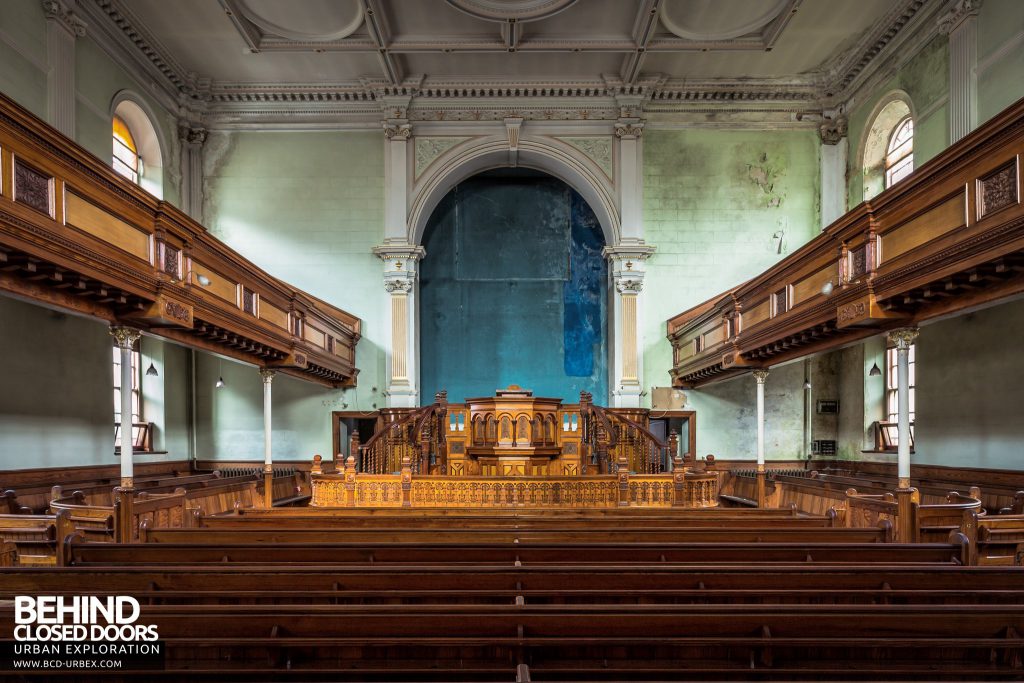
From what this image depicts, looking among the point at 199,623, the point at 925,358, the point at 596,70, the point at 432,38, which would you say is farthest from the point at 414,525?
the point at 596,70

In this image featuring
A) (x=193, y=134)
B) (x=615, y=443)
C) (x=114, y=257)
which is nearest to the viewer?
(x=114, y=257)

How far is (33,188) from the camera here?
720cm

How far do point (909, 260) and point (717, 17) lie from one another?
9.59 metres

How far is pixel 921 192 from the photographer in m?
8.46

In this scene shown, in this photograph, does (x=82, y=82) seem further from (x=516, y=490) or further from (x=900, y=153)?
(x=900, y=153)

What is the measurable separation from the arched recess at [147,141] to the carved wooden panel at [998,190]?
52.4ft

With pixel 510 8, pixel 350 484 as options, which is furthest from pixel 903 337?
pixel 510 8

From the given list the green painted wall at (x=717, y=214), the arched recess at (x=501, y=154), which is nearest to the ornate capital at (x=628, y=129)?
the green painted wall at (x=717, y=214)

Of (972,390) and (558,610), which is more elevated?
(972,390)

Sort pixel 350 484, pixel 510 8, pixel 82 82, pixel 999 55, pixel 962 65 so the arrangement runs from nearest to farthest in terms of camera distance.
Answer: pixel 350 484
pixel 999 55
pixel 962 65
pixel 82 82
pixel 510 8

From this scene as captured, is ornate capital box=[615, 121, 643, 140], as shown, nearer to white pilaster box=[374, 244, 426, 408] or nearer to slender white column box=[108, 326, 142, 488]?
white pilaster box=[374, 244, 426, 408]

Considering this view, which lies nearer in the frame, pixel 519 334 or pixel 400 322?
pixel 400 322

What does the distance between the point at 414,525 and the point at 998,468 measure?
366 inches

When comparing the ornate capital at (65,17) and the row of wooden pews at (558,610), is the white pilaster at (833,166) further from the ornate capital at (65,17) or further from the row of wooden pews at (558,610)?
the ornate capital at (65,17)
